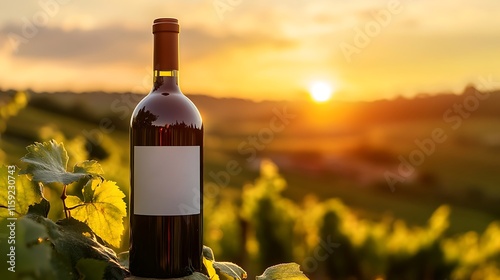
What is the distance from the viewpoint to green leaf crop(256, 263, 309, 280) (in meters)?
1.20

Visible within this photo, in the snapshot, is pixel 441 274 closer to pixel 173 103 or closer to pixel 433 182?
pixel 173 103

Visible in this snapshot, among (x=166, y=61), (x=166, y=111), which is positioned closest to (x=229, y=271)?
(x=166, y=111)

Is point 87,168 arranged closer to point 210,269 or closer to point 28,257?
point 210,269

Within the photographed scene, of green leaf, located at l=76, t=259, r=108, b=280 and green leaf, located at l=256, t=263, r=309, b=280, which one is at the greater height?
green leaf, located at l=76, t=259, r=108, b=280

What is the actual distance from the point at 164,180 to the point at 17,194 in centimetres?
27

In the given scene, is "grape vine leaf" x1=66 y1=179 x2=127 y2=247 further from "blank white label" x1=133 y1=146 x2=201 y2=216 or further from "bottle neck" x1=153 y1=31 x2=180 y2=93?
"bottle neck" x1=153 y1=31 x2=180 y2=93

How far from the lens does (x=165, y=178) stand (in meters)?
1.15

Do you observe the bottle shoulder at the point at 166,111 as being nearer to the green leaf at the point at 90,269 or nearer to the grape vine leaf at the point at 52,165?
the grape vine leaf at the point at 52,165

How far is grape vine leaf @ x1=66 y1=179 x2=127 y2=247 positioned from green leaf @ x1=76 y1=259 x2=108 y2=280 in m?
0.30

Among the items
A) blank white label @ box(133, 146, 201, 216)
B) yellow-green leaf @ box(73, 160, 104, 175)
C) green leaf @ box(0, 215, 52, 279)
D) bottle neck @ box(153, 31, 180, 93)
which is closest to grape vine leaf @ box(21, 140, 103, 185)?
yellow-green leaf @ box(73, 160, 104, 175)

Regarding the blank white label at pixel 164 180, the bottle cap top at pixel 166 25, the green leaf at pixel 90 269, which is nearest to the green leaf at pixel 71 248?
the green leaf at pixel 90 269

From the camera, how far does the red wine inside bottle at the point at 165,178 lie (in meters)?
1.16

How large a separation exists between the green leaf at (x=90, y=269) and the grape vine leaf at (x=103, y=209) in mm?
296

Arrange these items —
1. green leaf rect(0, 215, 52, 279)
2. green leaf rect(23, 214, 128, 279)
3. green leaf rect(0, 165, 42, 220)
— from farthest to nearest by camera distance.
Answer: green leaf rect(0, 165, 42, 220) → green leaf rect(23, 214, 128, 279) → green leaf rect(0, 215, 52, 279)
